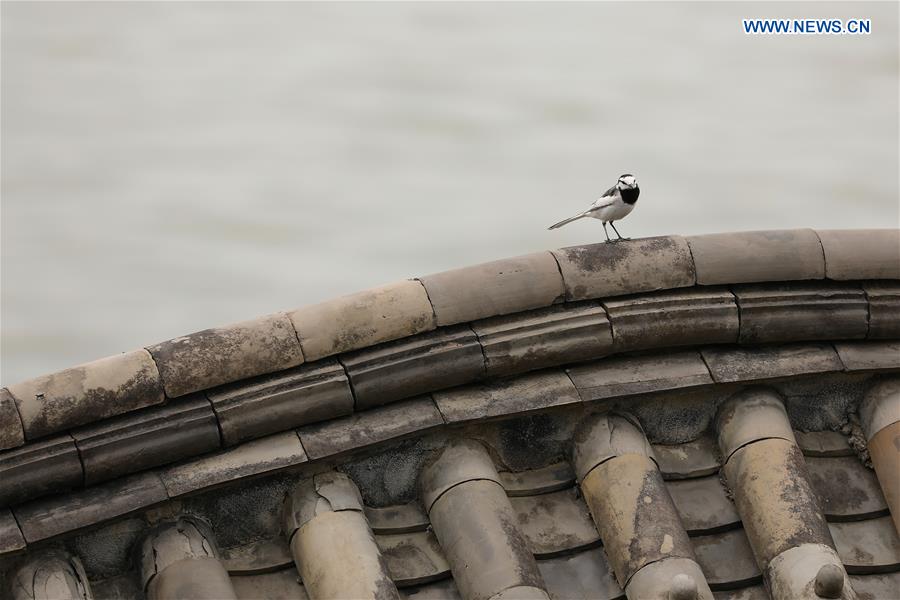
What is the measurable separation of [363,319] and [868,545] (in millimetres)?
2387

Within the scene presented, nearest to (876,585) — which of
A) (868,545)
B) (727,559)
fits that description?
(868,545)

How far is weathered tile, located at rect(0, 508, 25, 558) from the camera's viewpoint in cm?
671

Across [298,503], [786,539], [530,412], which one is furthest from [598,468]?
[298,503]

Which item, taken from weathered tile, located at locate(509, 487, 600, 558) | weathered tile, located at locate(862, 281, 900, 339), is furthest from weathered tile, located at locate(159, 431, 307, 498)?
weathered tile, located at locate(862, 281, 900, 339)

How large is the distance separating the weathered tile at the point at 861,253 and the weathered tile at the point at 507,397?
1.39m

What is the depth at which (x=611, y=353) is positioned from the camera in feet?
25.8

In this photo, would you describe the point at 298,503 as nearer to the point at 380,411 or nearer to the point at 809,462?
the point at 380,411

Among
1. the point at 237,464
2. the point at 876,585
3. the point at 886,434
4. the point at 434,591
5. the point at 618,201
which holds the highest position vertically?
the point at 618,201

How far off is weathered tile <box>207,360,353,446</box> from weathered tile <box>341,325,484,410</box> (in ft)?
0.28

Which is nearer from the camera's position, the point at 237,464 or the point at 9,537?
the point at 9,537

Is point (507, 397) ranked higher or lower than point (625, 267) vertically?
lower

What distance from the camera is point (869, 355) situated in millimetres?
8109

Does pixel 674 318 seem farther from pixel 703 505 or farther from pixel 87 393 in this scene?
pixel 87 393

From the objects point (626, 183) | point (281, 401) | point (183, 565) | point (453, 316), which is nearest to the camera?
point (183, 565)
